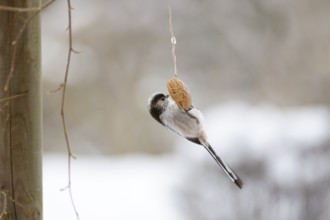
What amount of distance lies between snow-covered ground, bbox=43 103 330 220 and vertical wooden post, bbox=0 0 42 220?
1.24 metres

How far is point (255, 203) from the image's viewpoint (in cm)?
204

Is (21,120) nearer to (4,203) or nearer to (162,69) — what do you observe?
(4,203)

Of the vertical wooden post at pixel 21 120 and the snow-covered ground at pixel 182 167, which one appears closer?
the vertical wooden post at pixel 21 120

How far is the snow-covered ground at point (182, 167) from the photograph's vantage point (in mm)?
2150

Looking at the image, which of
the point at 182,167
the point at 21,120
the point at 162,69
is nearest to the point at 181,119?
the point at 21,120

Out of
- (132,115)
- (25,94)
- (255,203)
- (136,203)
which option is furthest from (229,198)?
(132,115)

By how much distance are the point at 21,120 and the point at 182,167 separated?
1.87 m

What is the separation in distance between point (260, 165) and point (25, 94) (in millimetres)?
1381

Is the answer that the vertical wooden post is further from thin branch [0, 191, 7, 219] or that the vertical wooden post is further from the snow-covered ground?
the snow-covered ground

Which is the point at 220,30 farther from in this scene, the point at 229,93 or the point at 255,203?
the point at 255,203

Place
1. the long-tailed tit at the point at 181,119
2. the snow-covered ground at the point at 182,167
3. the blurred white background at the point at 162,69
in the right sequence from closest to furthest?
the long-tailed tit at the point at 181,119
the snow-covered ground at the point at 182,167
the blurred white background at the point at 162,69

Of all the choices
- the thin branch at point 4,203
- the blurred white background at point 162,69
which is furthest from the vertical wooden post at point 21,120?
the blurred white background at point 162,69

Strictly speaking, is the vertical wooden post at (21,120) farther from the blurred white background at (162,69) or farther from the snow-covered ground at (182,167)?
the blurred white background at (162,69)

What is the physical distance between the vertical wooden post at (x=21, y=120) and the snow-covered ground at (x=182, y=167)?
4.07ft
